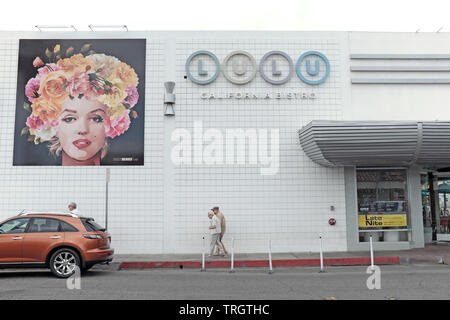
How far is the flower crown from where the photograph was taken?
16734mm

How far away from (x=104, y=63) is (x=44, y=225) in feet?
25.8

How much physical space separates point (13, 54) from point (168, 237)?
31.0ft

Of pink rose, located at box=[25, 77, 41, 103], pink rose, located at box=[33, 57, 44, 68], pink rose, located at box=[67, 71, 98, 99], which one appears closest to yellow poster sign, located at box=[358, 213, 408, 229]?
pink rose, located at box=[67, 71, 98, 99]

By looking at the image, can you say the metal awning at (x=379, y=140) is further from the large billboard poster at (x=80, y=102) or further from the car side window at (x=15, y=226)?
the car side window at (x=15, y=226)

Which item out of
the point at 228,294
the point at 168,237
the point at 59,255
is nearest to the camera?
the point at 228,294

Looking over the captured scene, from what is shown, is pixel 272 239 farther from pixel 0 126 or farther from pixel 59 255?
pixel 0 126

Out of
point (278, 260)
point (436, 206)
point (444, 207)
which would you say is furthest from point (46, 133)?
point (444, 207)

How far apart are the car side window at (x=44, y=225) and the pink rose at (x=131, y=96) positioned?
261 inches

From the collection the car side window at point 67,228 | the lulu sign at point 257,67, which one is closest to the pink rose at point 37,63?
the lulu sign at point 257,67

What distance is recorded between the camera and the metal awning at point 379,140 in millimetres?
14508

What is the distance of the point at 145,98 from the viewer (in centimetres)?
1700

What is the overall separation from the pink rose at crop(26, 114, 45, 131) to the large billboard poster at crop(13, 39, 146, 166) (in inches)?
1.5

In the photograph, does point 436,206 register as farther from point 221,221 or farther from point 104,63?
point 104,63
